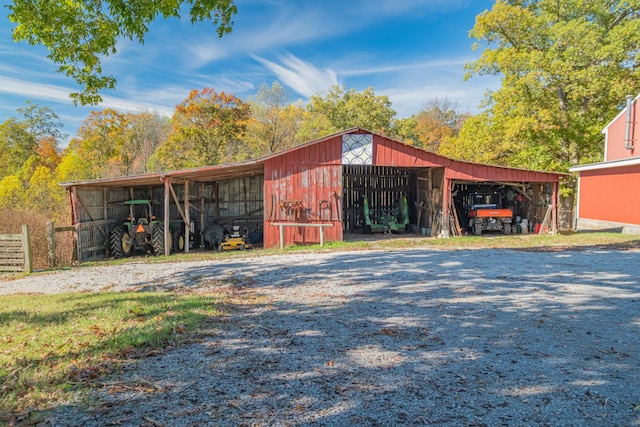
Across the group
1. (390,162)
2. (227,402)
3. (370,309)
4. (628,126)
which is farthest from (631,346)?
(628,126)

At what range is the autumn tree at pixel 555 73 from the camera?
61.1ft

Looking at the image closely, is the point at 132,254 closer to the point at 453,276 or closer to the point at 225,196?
the point at 225,196

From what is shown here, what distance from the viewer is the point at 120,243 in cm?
1341

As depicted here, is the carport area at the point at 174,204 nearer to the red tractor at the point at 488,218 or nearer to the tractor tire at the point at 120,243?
the tractor tire at the point at 120,243

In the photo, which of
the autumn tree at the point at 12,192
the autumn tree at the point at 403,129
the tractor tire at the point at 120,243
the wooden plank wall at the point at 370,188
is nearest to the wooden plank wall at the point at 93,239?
the tractor tire at the point at 120,243

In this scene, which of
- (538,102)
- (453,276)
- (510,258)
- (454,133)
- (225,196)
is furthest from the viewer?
(454,133)

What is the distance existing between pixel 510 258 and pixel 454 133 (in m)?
34.3

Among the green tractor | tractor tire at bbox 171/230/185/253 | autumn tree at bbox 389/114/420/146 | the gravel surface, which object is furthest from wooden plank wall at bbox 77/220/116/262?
autumn tree at bbox 389/114/420/146

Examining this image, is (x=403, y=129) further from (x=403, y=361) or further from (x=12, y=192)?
(x=403, y=361)

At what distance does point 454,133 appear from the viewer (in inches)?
1612

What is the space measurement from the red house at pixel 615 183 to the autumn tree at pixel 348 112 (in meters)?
14.2

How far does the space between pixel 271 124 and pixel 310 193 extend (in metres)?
22.1

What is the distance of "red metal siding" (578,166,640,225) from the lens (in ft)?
52.9

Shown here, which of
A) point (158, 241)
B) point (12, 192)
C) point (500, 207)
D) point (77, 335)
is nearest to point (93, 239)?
point (158, 241)
